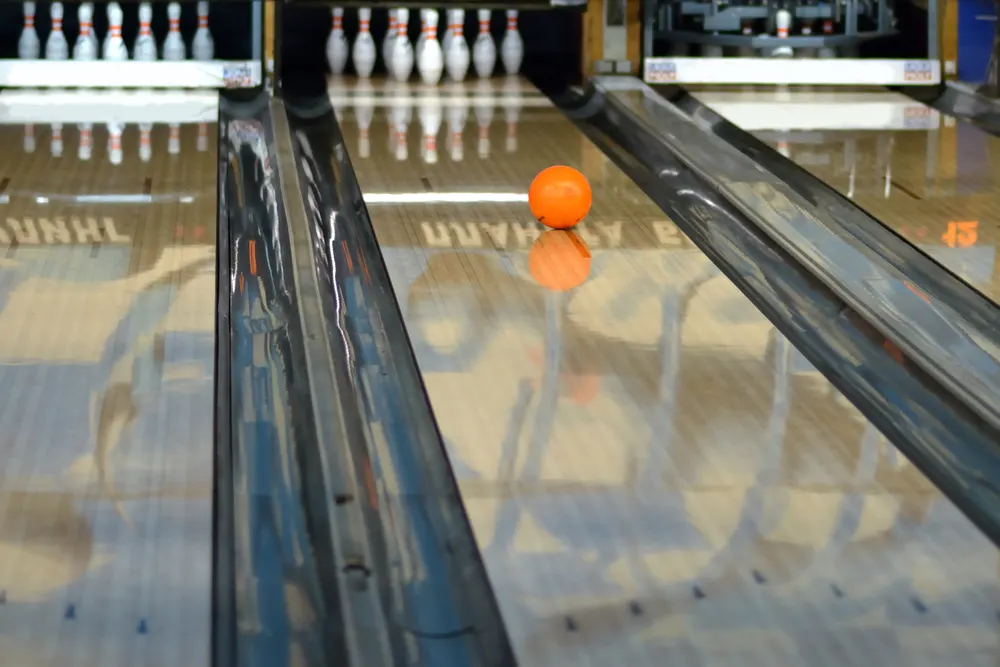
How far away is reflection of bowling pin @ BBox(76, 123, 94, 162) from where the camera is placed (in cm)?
334

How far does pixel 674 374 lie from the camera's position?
1993mm

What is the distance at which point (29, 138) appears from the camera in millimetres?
3508

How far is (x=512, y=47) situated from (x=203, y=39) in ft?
3.31

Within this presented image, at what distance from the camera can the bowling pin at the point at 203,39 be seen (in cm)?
436

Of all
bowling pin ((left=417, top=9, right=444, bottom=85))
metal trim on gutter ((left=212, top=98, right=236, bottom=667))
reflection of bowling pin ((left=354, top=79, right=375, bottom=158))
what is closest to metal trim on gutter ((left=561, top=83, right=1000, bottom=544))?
reflection of bowling pin ((left=354, top=79, right=375, bottom=158))

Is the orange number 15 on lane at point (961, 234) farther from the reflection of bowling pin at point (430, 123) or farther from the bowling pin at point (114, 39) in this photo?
the bowling pin at point (114, 39)

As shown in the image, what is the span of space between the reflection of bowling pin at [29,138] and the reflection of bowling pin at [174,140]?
1.07ft

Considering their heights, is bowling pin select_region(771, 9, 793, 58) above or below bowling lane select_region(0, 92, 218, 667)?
above

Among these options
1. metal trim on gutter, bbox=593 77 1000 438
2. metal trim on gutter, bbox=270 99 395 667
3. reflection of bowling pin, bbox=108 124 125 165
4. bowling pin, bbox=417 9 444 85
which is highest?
bowling pin, bbox=417 9 444 85

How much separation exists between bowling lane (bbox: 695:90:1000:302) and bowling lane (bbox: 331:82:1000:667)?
20.6 inches

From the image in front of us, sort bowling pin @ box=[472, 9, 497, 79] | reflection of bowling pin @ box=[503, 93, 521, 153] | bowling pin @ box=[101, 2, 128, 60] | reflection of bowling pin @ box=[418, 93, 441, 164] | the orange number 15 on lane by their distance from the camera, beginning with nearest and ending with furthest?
the orange number 15 on lane, reflection of bowling pin @ box=[418, 93, 441, 164], reflection of bowling pin @ box=[503, 93, 521, 153], bowling pin @ box=[101, 2, 128, 60], bowling pin @ box=[472, 9, 497, 79]

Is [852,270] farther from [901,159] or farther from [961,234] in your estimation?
[901,159]

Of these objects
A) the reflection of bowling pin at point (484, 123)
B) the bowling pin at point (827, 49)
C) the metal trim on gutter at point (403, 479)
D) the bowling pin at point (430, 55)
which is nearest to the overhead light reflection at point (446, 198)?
the metal trim on gutter at point (403, 479)

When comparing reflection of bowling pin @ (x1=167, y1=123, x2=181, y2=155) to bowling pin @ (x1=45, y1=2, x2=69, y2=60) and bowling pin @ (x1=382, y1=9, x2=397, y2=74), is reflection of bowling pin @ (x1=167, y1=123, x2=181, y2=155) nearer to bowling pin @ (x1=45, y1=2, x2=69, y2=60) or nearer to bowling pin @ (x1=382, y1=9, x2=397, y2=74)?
bowling pin @ (x1=45, y1=2, x2=69, y2=60)
